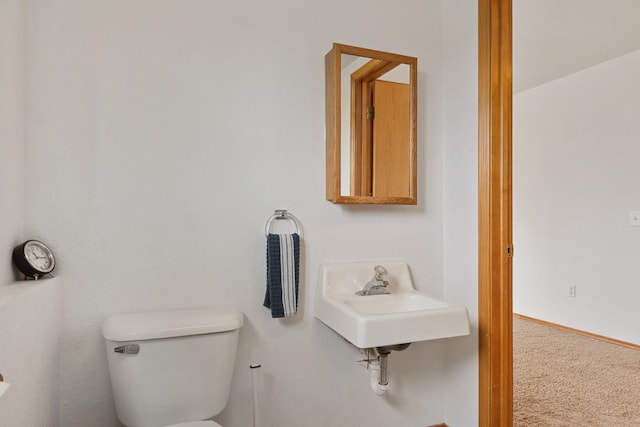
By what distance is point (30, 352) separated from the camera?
3.54 ft

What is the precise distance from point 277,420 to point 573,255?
3.37 meters

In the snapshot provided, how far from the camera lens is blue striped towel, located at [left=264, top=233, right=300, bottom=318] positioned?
1565mm

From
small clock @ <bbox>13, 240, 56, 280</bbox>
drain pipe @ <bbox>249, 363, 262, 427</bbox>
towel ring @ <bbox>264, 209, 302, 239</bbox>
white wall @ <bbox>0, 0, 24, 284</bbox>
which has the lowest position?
drain pipe @ <bbox>249, 363, 262, 427</bbox>

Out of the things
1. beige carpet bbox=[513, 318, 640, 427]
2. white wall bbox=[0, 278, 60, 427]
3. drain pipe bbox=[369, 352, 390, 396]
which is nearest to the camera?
white wall bbox=[0, 278, 60, 427]

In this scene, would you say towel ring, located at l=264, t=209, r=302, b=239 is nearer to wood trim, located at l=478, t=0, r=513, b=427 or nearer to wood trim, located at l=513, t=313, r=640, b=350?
wood trim, located at l=478, t=0, r=513, b=427

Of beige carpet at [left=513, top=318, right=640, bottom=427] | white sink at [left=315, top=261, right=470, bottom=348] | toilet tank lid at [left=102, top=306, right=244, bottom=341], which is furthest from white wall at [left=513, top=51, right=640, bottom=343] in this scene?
toilet tank lid at [left=102, top=306, right=244, bottom=341]

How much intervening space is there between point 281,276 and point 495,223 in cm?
95

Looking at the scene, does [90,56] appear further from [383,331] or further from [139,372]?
[383,331]

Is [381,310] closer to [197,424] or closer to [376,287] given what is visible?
[376,287]

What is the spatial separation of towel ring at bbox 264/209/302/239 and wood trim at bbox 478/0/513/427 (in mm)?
812

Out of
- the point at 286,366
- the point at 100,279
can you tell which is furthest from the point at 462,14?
the point at 100,279

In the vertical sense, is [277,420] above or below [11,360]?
below

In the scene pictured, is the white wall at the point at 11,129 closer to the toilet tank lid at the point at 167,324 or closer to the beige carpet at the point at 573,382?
the toilet tank lid at the point at 167,324

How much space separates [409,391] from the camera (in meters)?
1.87
